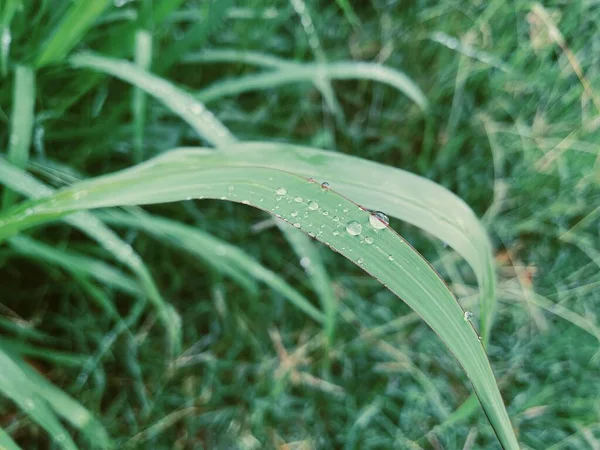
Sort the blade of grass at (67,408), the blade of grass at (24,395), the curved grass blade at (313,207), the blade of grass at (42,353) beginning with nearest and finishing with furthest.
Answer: the curved grass blade at (313,207)
the blade of grass at (24,395)
the blade of grass at (67,408)
the blade of grass at (42,353)

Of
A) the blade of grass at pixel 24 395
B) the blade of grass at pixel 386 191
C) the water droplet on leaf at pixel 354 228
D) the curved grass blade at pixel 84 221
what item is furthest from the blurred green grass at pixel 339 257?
the water droplet on leaf at pixel 354 228

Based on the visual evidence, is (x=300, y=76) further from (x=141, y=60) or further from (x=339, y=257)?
(x=339, y=257)

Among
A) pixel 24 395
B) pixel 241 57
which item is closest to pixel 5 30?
pixel 241 57

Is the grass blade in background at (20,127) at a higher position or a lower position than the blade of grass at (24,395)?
higher

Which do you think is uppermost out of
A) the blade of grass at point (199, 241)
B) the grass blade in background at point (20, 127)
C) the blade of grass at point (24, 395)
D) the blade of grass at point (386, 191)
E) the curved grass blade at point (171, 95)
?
the curved grass blade at point (171, 95)

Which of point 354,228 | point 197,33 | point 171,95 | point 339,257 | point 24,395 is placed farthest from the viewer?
point 339,257

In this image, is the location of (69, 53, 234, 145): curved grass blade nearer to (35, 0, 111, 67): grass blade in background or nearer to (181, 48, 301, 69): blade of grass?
(35, 0, 111, 67): grass blade in background

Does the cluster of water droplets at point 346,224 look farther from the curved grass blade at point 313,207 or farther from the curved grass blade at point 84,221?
the curved grass blade at point 84,221
